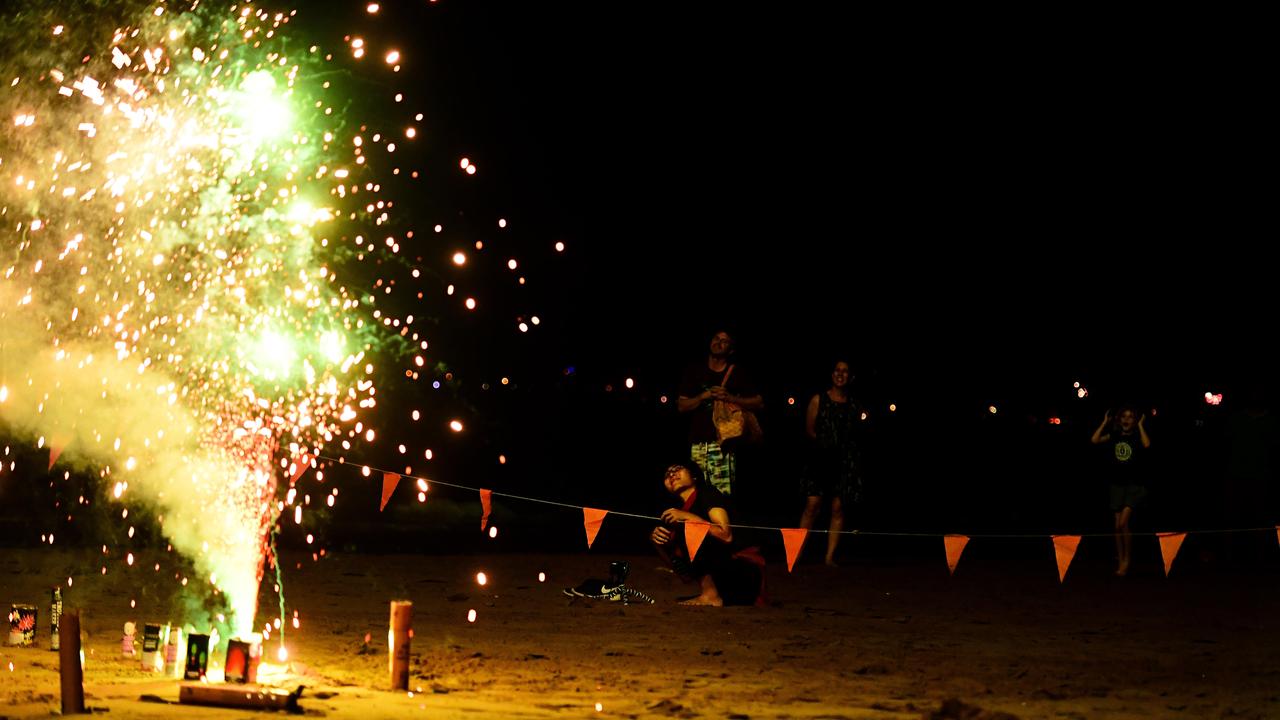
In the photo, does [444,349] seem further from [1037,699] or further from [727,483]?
[1037,699]

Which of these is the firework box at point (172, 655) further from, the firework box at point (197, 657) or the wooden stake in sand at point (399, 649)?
the wooden stake in sand at point (399, 649)

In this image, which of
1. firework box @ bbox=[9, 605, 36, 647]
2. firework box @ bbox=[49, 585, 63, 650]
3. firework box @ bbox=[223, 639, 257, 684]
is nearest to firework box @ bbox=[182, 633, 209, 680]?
firework box @ bbox=[223, 639, 257, 684]

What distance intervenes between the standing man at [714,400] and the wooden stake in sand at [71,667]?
683 centimetres

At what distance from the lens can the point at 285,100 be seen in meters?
10.6

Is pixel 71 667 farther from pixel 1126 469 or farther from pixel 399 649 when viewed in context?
pixel 1126 469

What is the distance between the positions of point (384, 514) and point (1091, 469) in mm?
15221

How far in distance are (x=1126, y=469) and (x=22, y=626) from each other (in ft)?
33.6

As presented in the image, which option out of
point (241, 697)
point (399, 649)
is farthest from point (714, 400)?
point (241, 697)

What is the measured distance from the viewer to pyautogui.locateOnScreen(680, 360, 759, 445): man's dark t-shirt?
12.7 meters

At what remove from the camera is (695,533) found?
1105cm

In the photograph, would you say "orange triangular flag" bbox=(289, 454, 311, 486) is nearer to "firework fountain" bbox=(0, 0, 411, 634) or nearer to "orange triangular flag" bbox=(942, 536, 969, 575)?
"firework fountain" bbox=(0, 0, 411, 634)

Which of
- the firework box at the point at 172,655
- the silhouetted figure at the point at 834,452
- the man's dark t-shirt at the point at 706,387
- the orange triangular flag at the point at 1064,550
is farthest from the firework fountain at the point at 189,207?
the orange triangular flag at the point at 1064,550

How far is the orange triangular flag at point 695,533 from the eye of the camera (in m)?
11.0

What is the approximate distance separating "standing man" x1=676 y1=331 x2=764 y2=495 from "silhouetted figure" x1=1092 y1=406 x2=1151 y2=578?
3.98 m
